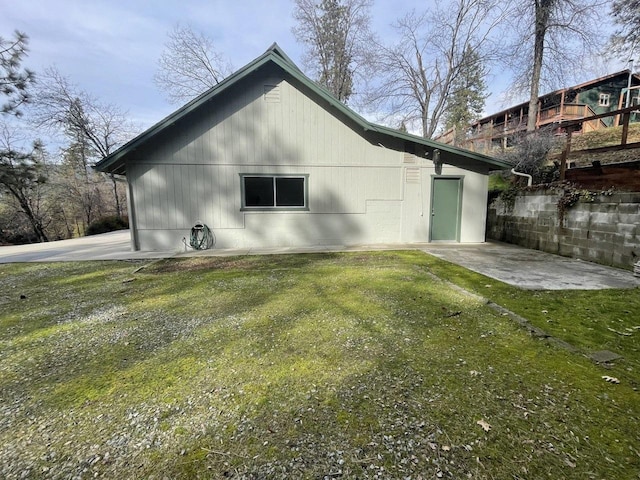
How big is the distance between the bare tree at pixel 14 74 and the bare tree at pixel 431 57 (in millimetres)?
15947

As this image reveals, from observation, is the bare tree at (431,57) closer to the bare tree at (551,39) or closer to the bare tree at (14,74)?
the bare tree at (551,39)

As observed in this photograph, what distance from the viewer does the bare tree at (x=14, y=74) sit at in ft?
33.7

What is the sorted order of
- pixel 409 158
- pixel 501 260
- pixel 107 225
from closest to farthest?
pixel 501 260 → pixel 409 158 → pixel 107 225

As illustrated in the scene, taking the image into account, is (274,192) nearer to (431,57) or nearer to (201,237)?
(201,237)

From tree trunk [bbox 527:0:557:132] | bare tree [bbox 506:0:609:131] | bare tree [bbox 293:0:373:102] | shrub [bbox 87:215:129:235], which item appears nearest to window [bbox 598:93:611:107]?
bare tree [bbox 506:0:609:131]

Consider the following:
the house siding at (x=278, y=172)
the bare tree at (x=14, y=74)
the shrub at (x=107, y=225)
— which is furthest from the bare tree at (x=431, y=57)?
the shrub at (x=107, y=225)

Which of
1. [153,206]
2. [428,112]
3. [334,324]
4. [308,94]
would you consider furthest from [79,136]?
[334,324]

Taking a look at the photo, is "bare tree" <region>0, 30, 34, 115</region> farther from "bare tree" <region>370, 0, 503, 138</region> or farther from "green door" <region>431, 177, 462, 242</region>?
"bare tree" <region>370, 0, 503, 138</region>

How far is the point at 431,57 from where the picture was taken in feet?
57.6

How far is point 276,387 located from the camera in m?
2.20

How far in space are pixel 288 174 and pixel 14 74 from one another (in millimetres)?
11110

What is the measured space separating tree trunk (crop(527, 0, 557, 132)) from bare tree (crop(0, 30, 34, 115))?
728 inches

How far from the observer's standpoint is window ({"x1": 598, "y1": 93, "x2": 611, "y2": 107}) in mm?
20392

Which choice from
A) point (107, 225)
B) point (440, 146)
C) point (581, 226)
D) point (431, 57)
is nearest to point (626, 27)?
point (431, 57)
